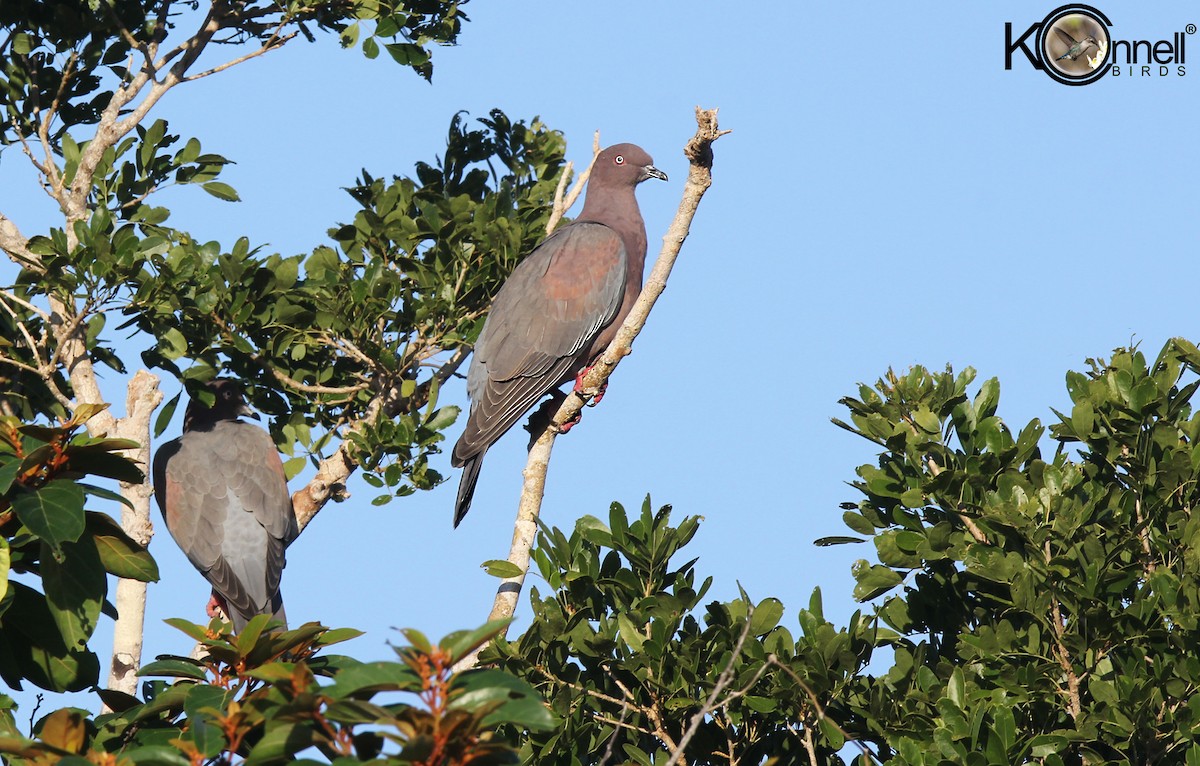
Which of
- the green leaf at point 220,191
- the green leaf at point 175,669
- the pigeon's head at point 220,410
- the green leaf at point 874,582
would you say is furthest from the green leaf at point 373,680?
the pigeon's head at point 220,410

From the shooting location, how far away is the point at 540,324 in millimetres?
6520

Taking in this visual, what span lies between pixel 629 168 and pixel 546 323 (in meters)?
1.38

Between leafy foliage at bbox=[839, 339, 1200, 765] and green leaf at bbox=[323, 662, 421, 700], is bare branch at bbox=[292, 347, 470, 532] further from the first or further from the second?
green leaf at bbox=[323, 662, 421, 700]

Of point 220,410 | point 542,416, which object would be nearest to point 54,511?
point 542,416

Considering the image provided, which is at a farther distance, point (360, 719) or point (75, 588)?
point (75, 588)

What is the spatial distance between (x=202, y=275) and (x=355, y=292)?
664 millimetres

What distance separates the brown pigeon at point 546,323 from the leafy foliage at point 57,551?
297cm

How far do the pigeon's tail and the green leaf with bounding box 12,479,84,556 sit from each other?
336 cm

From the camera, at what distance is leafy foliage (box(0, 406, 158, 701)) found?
102 inches

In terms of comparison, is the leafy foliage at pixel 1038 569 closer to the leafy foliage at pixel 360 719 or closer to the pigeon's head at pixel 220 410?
the leafy foliage at pixel 360 719

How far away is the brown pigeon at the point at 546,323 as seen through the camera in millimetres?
6148

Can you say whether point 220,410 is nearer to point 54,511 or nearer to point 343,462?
point 343,462

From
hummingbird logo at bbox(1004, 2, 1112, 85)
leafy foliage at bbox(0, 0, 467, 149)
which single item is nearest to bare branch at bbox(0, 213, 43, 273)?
leafy foliage at bbox(0, 0, 467, 149)

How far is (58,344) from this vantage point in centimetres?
530
